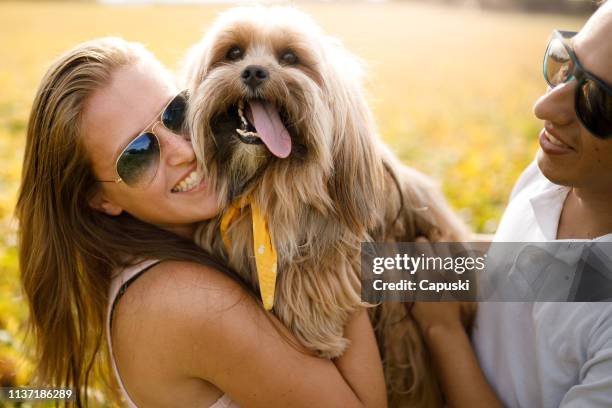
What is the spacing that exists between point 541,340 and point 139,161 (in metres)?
1.53

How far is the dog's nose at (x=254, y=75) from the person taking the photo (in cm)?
199

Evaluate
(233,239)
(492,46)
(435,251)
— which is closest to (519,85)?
(492,46)

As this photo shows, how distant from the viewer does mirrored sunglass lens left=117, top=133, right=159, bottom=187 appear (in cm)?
198

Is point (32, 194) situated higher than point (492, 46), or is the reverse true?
point (32, 194)

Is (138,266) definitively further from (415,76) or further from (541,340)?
(415,76)

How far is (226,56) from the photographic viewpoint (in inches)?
89.1

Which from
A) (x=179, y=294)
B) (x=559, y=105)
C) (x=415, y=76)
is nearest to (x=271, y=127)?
(x=179, y=294)

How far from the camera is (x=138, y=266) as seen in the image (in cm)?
202

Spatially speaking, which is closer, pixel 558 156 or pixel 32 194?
pixel 558 156

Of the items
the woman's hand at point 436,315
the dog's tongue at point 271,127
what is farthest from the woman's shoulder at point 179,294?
the woman's hand at point 436,315

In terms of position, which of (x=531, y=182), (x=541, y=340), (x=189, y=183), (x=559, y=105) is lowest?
(x=541, y=340)

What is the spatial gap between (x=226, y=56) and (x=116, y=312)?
1.09 m

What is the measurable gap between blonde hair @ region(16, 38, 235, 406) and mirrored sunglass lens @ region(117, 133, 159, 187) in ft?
0.52

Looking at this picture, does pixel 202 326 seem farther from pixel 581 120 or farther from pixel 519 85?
pixel 519 85
